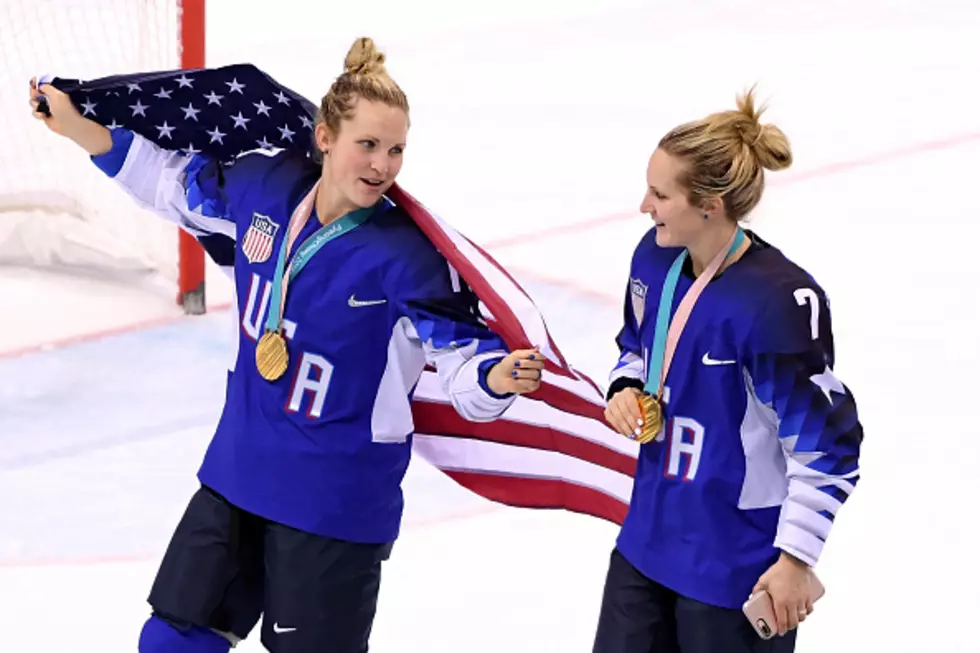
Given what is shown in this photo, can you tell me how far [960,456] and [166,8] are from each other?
3.01m

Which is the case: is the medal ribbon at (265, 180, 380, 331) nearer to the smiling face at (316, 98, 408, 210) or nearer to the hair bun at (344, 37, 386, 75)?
the smiling face at (316, 98, 408, 210)

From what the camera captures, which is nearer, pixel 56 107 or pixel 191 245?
pixel 56 107

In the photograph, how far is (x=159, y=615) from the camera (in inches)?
135

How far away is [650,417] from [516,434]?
693mm

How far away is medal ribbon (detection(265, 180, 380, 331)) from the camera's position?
327cm

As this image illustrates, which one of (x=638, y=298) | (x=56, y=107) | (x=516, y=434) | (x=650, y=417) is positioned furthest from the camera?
(x=516, y=434)

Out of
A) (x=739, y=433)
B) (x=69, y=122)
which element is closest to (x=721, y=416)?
(x=739, y=433)

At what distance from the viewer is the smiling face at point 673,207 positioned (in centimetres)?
296

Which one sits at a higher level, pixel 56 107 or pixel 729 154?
pixel 729 154

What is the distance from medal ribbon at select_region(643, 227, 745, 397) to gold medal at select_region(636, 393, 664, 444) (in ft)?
0.08

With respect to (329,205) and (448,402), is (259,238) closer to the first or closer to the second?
(329,205)

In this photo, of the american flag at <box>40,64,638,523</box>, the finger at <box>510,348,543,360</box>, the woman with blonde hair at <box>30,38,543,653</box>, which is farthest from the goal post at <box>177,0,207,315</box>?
the finger at <box>510,348,543,360</box>

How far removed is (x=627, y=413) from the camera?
302 cm

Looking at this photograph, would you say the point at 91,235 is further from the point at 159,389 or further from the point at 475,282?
the point at 475,282
